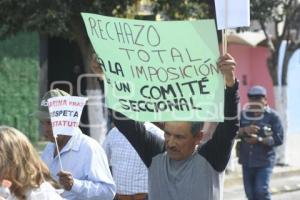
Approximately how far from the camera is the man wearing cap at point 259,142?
9.03m

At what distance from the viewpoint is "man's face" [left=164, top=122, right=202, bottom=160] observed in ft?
13.3

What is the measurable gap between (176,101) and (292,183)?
10.00 meters

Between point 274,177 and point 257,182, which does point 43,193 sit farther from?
point 274,177

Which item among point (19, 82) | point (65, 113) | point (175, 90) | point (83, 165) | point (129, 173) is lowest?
point (19, 82)

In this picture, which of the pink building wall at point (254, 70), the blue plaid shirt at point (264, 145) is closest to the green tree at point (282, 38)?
the blue plaid shirt at point (264, 145)

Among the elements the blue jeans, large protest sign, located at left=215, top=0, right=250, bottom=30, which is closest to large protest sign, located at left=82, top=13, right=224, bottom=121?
large protest sign, located at left=215, top=0, right=250, bottom=30

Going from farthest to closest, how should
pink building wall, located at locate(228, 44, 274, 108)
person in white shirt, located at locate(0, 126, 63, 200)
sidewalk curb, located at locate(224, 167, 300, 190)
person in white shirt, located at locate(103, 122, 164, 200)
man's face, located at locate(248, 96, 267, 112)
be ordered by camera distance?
1. pink building wall, located at locate(228, 44, 274, 108)
2. sidewalk curb, located at locate(224, 167, 300, 190)
3. man's face, located at locate(248, 96, 267, 112)
4. person in white shirt, located at locate(103, 122, 164, 200)
5. person in white shirt, located at locate(0, 126, 63, 200)

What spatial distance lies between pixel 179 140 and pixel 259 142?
206 inches

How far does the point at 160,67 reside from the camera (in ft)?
13.6

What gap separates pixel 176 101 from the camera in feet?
13.5

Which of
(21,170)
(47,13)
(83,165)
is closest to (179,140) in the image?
(83,165)

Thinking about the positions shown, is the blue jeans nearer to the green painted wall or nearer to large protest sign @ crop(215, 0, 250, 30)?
large protest sign @ crop(215, 0, 250, 30)

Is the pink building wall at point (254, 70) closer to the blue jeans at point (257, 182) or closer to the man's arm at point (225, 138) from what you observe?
→ the blue jeans at point (257, 182)

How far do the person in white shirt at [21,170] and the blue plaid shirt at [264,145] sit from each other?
229 inches
